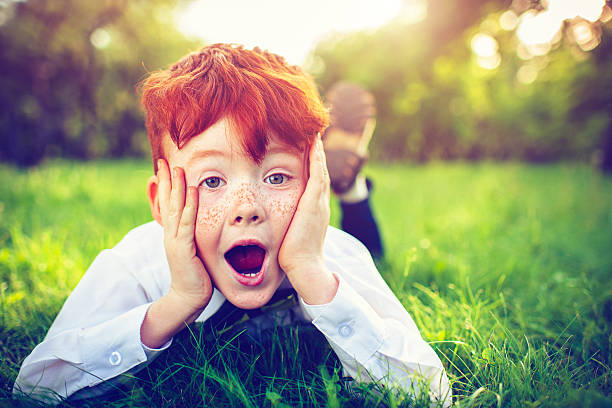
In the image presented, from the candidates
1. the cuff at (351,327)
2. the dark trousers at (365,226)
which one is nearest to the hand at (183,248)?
the cuff at (351,327)

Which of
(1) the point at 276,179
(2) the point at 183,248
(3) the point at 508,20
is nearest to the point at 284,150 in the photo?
(1) the point at 276,179

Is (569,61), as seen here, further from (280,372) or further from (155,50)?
(280,372)

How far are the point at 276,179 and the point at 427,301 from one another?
1.23m

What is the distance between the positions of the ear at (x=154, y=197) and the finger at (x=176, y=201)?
0.18 m

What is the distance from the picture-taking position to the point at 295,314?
5.18 ft

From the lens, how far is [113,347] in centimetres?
128

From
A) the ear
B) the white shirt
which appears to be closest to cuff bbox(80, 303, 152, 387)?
the white shirt

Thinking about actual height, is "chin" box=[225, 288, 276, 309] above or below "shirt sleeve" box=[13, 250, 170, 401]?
above

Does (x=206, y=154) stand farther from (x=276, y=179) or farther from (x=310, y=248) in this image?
(x=310, y=248)

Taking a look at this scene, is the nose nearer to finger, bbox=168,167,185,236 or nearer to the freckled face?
the freckled face

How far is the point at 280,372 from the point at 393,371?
0.38 m


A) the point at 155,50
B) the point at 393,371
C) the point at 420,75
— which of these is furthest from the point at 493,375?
the point at 155,50

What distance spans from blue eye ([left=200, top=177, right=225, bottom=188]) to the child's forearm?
36 centimetres

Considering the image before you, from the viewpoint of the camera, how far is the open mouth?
4.27 feet
